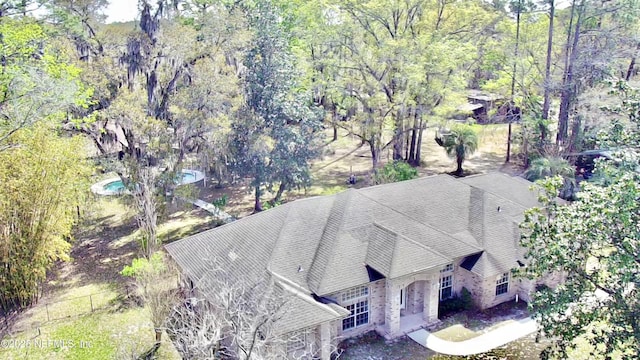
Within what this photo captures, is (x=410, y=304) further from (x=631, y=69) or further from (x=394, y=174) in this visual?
(x=631, y=69)

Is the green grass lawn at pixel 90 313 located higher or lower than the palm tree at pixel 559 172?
lower

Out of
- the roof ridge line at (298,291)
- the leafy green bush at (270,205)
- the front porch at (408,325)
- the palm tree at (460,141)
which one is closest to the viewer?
the roof ridge line at (298,291)

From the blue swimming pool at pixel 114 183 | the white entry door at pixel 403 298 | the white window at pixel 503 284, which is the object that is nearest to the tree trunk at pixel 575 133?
the white window at pixel 503 284

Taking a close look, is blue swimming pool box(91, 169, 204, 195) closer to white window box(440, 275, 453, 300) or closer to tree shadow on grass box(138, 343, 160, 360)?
tree shadow on grass box(138, 343, 160, 360)

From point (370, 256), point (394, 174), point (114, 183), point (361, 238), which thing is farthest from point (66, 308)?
point (114, 183)

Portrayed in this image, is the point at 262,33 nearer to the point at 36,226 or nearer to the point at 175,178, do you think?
the point at 175,178

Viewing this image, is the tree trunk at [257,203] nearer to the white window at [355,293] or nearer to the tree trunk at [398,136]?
the tree trunk at [398,136]
